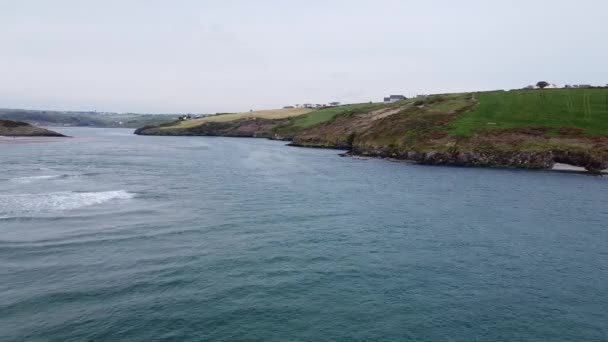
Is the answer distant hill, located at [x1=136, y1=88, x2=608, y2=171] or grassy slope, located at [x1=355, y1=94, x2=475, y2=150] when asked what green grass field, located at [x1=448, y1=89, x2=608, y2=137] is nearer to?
distant hill, located at [x1=136, y1=88, x2=608, y2=171]

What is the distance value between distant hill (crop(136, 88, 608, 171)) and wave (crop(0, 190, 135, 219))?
2679 inches

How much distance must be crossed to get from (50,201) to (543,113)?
109 meters

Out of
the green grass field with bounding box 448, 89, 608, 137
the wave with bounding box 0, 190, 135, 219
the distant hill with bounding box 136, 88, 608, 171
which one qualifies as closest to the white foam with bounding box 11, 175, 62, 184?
the wave with bounding box 0, 190, 135, 219

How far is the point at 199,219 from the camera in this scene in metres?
43.8

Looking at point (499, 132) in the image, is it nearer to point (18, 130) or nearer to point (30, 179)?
point (30, 179)

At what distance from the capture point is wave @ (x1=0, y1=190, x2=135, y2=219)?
44656 mm

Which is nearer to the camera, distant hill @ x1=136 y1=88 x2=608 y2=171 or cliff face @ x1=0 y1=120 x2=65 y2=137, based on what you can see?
distant hill @ x1=136 y1=88 x2=608 y2=171

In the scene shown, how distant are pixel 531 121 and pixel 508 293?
8966 centimetres

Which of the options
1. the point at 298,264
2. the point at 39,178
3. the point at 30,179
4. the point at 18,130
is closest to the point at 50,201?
the point at 30,179

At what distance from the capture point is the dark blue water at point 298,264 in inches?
915

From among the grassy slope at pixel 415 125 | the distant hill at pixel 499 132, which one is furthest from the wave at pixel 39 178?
the grassy slope at pixel 415 125

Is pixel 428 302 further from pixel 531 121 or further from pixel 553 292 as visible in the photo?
pixel 531 121

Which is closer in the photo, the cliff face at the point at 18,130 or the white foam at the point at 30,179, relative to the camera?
the white foam at the point at 30,179

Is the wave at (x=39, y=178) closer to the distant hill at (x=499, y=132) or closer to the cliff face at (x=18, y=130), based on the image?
the distant hill at (x=499, y=132)
